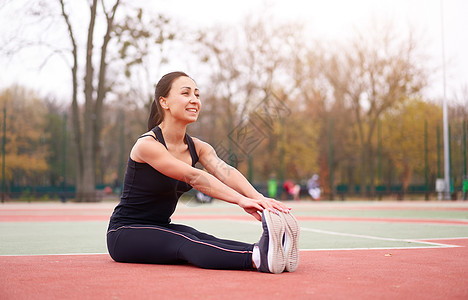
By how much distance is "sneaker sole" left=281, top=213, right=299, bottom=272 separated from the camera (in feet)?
12.5

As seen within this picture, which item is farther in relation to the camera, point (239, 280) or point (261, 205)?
point (261, 205)

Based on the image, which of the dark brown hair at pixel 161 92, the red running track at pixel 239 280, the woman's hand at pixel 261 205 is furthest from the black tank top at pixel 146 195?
the woman's hand at pixel 261 205

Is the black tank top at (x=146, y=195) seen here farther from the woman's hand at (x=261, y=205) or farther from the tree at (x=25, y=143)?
the tree at (x=25, y=143)

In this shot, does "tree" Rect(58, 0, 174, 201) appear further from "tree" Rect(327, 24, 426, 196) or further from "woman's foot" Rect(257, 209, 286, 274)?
"woman's foot" Rect(257, 209, 286, 274)

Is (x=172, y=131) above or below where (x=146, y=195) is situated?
above

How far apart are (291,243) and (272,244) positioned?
19 cm

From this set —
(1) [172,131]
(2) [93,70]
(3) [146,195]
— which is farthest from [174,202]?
(2) [93,70]

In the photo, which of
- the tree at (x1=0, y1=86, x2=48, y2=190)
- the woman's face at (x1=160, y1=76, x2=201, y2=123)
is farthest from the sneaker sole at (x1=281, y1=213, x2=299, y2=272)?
the tree at (x1=0, y1=86, x2=48, y2=190)

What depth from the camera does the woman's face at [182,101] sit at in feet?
14.2

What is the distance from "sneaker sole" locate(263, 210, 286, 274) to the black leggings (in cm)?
20

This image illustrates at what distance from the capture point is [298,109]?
3762 cm

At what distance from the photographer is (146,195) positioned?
4.29 m

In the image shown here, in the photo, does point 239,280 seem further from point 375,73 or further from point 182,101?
point 375,73

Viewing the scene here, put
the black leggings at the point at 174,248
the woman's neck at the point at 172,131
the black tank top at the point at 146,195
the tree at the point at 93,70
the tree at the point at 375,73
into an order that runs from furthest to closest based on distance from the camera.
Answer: the tree at the point at 375,73
the tree at the point at 93,70
the woman's neck at the point at 172,131
the black tank top at the point at 146,195
the black leggings at the point at 174,248
